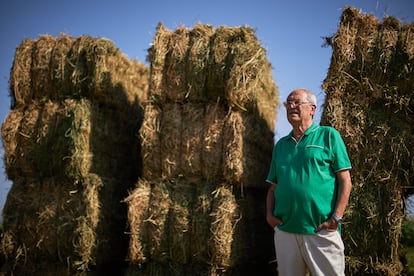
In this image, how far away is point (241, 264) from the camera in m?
5.41

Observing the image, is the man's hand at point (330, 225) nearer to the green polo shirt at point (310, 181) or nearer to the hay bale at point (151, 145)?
the green polo shirt at point (310, 181)

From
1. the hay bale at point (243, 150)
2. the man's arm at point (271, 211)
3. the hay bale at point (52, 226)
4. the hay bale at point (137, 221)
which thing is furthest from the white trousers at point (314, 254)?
the hay bale at point (52, 226)

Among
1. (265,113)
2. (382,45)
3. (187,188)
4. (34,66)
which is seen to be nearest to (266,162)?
(265,113)

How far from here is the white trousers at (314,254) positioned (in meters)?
3.91

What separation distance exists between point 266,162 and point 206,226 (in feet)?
4.07

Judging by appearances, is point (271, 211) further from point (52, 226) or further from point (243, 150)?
point (52, 226)

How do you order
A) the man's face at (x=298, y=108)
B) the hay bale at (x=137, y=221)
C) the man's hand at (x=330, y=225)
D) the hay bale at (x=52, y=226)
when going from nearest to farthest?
the man's hand at (x=330, y=225), the man's face at (x=298, y=108), the hay bale at (x=137, y=221), the hay bale at (x=52, y=226)

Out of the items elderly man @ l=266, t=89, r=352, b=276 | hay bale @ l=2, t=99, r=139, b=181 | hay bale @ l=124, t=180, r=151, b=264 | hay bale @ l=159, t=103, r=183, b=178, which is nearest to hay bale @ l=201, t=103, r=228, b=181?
hay bale @ l=159, t=103, r=183, b=178

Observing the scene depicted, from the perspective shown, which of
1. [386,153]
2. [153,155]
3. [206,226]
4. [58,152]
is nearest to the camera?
[386,153]

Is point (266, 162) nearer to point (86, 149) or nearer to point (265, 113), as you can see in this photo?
point (265, 113)

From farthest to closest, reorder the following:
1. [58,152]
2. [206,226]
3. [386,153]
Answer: [58,152]
[206,226]
[386,153]

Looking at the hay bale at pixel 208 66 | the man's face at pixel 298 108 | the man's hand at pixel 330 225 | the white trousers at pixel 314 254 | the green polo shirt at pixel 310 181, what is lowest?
the white trousers at pixel 314 254

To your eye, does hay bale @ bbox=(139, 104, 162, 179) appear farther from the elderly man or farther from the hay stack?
the elderly man

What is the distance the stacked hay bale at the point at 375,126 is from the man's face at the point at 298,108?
0.76 meters
